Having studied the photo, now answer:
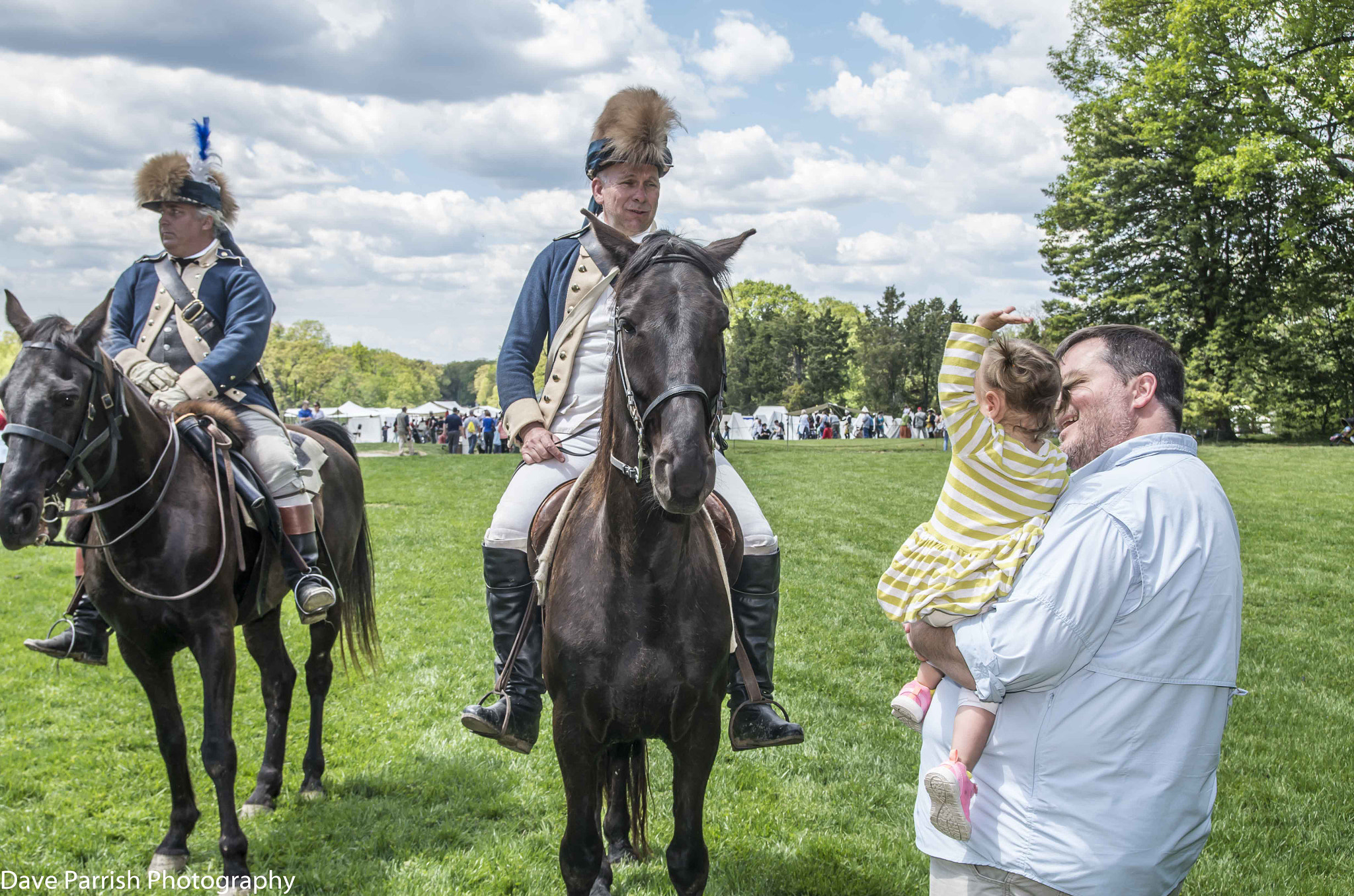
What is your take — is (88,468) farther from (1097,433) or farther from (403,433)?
(403,433)

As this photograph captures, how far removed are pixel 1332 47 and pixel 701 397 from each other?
34401 mm

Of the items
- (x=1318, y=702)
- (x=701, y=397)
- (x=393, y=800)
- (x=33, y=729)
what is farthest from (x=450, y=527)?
(x=701, y=397)

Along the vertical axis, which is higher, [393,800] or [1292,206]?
[1292,206]

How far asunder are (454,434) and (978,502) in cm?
4173

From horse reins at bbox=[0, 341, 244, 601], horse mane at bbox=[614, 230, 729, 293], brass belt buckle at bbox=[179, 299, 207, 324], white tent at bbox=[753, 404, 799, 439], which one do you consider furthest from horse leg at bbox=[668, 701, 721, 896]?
white tent at bbox=[753, 404, 799, 439]

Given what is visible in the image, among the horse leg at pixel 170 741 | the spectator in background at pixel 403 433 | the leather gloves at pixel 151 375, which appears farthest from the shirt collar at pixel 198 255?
the spectator in background at pixel 403 433

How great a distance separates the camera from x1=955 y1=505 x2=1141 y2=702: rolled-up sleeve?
2283 mm

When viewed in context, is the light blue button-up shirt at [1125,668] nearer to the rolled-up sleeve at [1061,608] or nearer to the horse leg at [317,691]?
the rolled-up sleeve at [1061,608]

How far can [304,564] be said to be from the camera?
543 cm

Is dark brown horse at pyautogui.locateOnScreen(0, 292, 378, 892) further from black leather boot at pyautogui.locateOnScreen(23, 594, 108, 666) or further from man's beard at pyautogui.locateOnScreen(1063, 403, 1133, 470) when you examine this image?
man's beard at pyautogui.locateOnScreen(1063, 403, 1133, 470)

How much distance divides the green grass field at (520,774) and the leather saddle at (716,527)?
68.2 inches

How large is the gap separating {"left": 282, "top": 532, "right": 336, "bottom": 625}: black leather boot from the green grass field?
1.26m

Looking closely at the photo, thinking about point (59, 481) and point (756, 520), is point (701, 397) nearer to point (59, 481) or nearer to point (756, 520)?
point (756, 520)

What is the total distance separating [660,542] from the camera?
3.27 m
